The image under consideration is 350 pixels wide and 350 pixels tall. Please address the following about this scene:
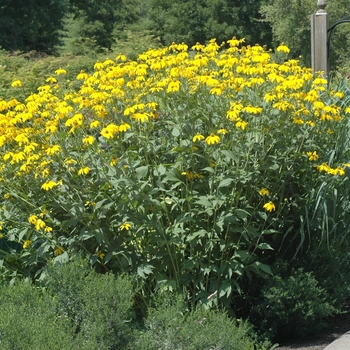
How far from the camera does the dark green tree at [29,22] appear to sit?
2753cm

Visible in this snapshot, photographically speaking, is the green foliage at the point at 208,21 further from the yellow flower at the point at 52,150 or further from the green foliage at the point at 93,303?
the green foliage at the point at 93,303

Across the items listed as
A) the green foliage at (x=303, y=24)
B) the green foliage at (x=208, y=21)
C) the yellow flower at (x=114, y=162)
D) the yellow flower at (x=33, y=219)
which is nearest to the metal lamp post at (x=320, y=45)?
the yellow flower at (x=114, y=162)

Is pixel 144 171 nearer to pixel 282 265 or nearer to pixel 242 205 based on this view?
pixel 242 205

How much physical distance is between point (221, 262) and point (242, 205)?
1.16 feet

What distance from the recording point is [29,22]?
29.1 meters

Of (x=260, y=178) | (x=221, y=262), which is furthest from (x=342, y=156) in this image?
(x=221, y=262)

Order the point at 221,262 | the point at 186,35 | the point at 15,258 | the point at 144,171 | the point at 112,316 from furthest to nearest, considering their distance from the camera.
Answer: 1. the point at 186,35
2. the point at 15,258
3. the point at 221,262
4. the point at 144,171
5. the point at 112,316

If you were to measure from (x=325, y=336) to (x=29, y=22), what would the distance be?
26795mm

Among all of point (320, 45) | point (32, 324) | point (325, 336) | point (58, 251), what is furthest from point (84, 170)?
point (320, 45)

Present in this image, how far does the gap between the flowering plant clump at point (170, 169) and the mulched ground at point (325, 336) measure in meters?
0.49

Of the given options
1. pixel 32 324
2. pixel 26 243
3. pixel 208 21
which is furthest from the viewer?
pixel 208 21

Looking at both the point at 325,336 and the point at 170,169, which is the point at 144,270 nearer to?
the point at 170,169

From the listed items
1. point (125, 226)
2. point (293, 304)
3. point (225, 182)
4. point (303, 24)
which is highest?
point (225, 182)

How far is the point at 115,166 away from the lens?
3.87 metres
